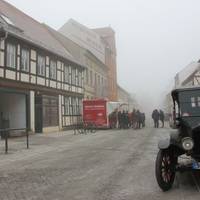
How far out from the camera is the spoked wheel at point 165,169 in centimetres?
753

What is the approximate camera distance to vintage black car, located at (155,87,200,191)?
25.0ft

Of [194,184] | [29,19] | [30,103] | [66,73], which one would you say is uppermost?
[29,19]

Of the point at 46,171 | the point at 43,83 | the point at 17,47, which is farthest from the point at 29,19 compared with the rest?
the point at 46,171

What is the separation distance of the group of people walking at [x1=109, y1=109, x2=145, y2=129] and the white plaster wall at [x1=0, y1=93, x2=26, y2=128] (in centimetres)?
1121

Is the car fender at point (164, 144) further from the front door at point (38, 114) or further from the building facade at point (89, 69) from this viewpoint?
the building facade at point (89, 69)

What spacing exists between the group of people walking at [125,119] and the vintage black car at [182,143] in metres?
25.9

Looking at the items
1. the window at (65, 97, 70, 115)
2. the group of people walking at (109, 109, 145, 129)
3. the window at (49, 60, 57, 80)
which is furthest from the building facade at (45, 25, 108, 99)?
the window at (49, 60, 57, 80)

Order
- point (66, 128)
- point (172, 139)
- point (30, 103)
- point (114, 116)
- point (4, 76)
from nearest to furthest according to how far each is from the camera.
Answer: point (172, 139) < point (4, 76) < point (30, 103) < point (66, 128) < point (114, 116)

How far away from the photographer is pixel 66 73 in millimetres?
34688

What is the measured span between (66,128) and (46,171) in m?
23.5

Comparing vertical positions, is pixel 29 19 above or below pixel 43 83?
above

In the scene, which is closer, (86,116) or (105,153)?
(105,153)

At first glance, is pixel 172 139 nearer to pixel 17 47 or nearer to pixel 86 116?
pixel 17 47

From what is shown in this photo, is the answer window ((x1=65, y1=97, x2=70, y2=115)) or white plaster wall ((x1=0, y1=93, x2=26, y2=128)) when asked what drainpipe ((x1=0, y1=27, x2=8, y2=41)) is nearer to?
white plaster wall ((x1=0, y1=93, x2=26, y2=128))
